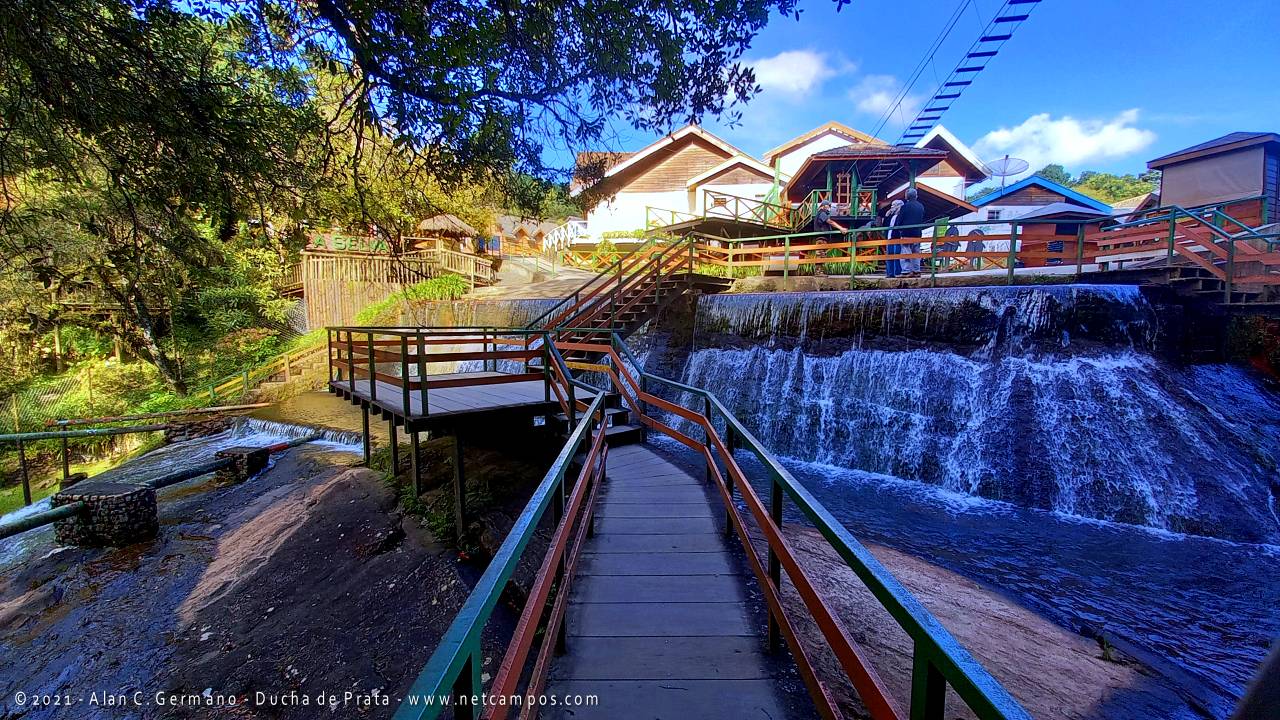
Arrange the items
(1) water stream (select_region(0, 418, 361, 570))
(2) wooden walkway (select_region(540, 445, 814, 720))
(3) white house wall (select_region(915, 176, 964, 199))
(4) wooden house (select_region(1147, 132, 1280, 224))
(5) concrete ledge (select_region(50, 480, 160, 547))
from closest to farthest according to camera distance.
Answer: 1. (2) wooden walkway (select_region(540, 445, 814, 720))
2. (5) concrete ledge (select_region(50, 480, 160, 547))
3. (1) water stream (select_region(0, 418, 361, 570))
4. (4) wooden house (select_region(1147, 132, 1280, 224))
5. (3) white house wall (select_region(915, 176, 964, 199))

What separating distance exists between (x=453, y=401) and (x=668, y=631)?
5.47 metres

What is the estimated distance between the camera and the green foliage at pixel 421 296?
20.0m

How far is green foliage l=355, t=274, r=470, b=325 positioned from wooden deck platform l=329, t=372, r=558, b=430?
11.4 metres

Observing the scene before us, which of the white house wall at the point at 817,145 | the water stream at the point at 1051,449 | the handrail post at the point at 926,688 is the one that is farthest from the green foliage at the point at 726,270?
the handrail post at the point at 926,688

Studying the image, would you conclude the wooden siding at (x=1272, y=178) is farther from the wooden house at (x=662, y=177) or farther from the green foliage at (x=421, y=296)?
the green foliage at (x=421, y=296)

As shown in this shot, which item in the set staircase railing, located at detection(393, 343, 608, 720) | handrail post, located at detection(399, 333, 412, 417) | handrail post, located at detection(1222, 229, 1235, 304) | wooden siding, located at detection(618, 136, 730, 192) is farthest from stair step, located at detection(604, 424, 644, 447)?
wooden siding, located at detection(618, 136, 730, 192)

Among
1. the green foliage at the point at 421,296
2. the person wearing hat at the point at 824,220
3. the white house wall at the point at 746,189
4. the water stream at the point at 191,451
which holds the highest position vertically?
the white house wall at the point at 746,189

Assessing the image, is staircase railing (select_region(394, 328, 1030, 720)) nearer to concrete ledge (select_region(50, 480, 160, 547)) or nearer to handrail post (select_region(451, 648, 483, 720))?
handrail post (select_region(451, 648, 483, 720))

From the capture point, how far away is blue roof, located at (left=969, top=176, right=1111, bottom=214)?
910 inches

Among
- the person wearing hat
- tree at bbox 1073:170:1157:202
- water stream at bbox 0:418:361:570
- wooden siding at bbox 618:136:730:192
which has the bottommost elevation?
water stream at bbox 0:418:361:570

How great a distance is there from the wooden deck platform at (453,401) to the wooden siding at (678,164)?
2306cm

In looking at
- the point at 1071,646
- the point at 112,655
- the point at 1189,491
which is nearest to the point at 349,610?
the point at 112,655

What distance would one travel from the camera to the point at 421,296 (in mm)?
19938

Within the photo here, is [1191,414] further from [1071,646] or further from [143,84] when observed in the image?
[143,84]
